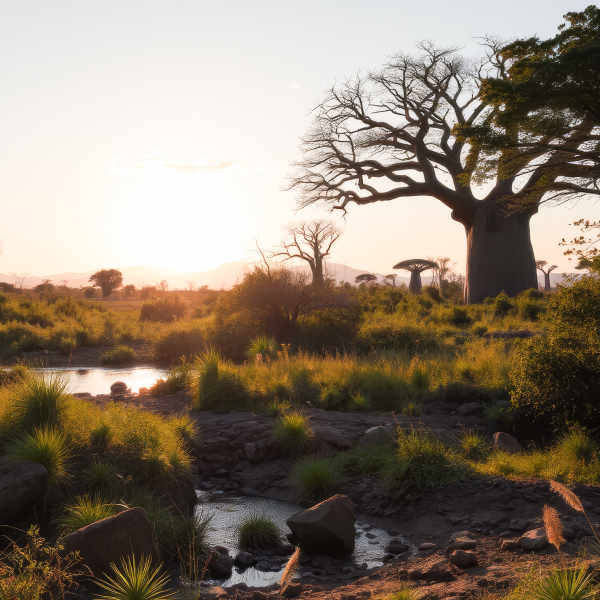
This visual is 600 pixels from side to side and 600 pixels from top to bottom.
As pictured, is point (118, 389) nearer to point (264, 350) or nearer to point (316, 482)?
point (264, 350)

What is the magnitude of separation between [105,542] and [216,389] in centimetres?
639

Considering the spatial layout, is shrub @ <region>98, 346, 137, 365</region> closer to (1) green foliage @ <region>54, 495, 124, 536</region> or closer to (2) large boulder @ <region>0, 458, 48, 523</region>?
(2) large boulder @ <region>0, 458, 48, 523</region>

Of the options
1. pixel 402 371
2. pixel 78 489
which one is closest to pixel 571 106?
pixel 402 371

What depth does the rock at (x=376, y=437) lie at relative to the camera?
7.87 metres

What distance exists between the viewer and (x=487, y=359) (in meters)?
12.1

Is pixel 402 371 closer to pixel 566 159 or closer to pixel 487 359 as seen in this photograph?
pixel 487 359

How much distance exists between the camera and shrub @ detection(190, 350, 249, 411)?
34.4 feet

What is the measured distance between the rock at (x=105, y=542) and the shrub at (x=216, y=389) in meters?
5.86

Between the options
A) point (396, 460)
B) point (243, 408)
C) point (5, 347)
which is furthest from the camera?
point (5, 347)

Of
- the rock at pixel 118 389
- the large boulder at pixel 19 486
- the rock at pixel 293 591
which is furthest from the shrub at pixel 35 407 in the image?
the rock at pixel 118 389

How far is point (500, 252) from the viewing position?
2600 cm

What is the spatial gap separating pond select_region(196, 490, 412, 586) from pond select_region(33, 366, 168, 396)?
700cm

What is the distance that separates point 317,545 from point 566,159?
13.8m

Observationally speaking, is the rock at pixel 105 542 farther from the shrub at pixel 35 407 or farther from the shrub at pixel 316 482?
the shrub at pixel 316 482
